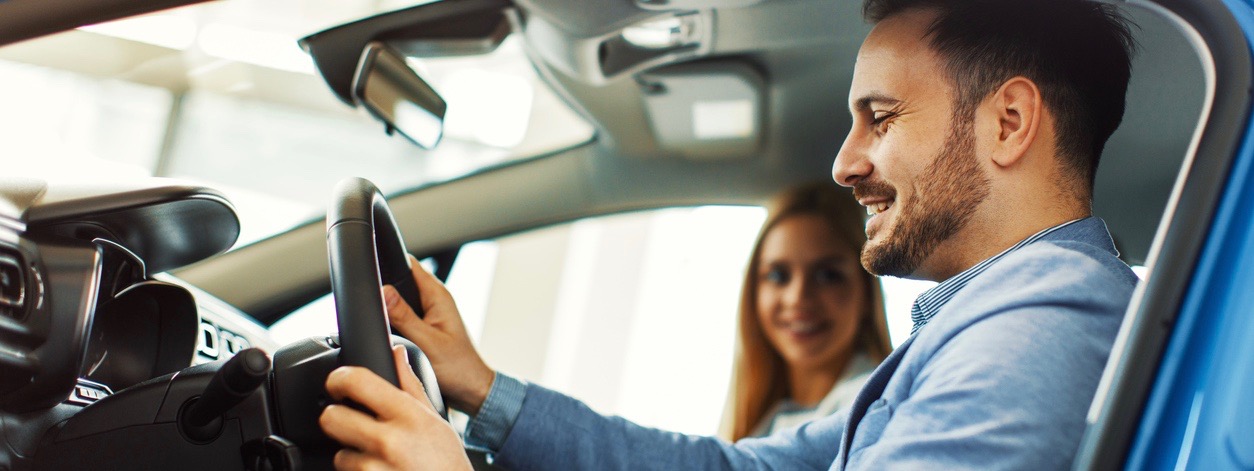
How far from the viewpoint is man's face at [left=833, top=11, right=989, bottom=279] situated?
1177 millimetres

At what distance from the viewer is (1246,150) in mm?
818

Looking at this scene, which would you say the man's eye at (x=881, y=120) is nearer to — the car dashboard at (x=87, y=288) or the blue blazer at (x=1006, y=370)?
the blue blazer at (x=1006, y=370)

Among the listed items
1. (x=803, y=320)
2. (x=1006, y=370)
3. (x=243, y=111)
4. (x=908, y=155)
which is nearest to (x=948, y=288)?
(x=908, y=155)

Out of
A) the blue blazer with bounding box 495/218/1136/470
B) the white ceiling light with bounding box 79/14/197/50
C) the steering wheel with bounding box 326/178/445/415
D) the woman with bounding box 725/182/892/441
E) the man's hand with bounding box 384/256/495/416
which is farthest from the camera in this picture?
the woman with bounding box 725/182/892/441

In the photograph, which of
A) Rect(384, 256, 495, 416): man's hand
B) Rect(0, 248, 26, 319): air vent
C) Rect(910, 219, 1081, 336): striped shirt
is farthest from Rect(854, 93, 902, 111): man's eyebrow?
Rect(0, 248, 26, 319): air vent

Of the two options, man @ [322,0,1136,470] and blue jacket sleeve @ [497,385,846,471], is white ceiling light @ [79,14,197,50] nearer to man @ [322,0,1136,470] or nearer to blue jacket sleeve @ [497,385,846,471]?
man @ [322,0,1136,470]

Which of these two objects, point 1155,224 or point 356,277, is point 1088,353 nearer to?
point 356,277

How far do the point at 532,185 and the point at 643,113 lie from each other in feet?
1.20

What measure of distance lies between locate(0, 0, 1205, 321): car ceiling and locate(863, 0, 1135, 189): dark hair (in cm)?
13

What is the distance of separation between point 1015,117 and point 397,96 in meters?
0.99

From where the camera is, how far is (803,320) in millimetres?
3002

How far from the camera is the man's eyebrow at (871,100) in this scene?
1221 millimetres

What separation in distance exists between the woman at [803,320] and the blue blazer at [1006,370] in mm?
1865

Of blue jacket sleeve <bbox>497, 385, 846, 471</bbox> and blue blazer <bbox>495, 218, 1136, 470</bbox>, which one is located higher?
blue blazer <bbox>495, 218, 1136, 470</bbox>
